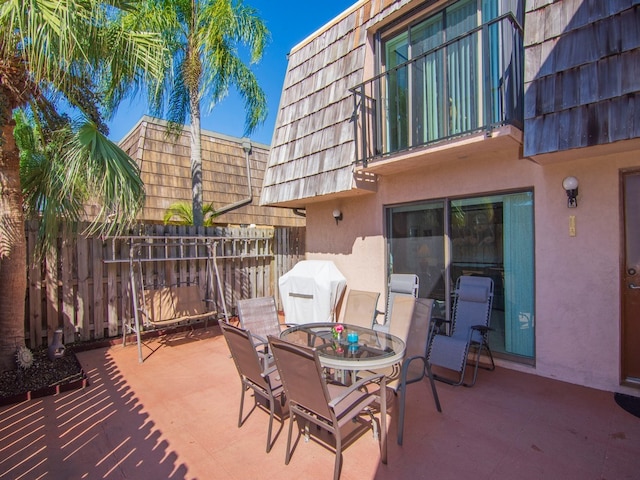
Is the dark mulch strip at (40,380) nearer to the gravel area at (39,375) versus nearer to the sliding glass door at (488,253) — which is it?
the gravel area at (39,375)

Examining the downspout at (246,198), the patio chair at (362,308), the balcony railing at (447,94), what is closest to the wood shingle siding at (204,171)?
the downspout at (246,198)

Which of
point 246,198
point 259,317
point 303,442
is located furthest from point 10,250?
point 246,198

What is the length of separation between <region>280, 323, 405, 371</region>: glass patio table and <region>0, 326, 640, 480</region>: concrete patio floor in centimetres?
69

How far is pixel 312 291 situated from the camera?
6.18 metres

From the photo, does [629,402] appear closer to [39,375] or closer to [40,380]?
[40,380]

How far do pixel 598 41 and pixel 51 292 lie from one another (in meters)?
7.74

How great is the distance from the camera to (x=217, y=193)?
38.5ft

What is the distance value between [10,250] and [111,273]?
1.79m

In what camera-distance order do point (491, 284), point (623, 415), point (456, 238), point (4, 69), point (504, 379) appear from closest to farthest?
point (623, 415), point (4, 69), point (504, 379), point (491, 284), point (456, 238)

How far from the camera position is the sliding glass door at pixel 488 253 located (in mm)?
4402

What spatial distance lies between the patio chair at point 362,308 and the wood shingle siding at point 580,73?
257cm

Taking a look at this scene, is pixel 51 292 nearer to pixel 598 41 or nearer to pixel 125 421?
pixel 125 421

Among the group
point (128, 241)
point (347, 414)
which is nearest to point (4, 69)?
point (128, 241)

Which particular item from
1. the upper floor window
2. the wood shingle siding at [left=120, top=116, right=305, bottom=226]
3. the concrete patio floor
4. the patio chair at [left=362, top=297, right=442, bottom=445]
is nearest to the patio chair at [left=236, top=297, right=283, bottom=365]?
the concrete patio floor
